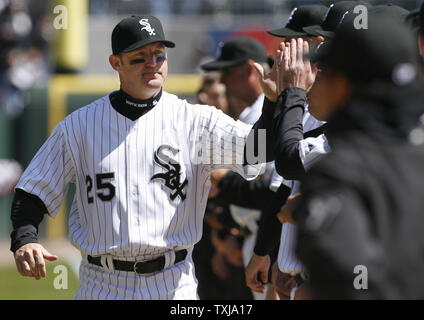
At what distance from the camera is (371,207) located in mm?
1973

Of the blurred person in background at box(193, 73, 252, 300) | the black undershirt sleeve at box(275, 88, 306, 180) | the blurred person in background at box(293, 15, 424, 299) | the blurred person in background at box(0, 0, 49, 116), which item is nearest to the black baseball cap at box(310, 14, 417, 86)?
the blurred person in background at box(293, 15, 424, 299)

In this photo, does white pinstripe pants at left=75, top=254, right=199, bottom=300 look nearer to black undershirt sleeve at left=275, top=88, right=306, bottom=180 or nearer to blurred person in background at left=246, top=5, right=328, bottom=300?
blurred person in background at left=246, top=5, right=328, bottom=300

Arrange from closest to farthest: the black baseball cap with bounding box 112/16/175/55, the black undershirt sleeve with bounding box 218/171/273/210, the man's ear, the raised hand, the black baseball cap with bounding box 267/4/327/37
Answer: the raised hand → the black baseball cap with bounding box 112/16/175/55 → the man's ear → the black baseball cap with bounding box 267/4/327/37 → the black undershirt sleeve with bounding box 218/171/273/210

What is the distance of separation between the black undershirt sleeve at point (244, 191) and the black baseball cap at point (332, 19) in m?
1.32

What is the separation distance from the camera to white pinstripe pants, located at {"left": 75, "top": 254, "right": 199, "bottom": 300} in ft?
12.7

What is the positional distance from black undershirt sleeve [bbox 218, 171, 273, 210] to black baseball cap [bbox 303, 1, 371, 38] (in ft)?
4.34

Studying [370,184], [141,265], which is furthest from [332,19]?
[370,184]

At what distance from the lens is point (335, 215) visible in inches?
77.2

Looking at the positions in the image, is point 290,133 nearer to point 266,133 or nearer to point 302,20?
point 266,133

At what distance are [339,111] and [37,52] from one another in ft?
44.9

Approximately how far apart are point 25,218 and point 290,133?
147cm

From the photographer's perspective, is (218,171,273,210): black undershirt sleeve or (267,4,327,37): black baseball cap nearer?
(267,4,327,37): black baseball cap

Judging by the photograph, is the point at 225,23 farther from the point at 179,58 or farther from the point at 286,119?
the point at 286,119

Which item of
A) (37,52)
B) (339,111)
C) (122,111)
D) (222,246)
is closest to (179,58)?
(37,52)
